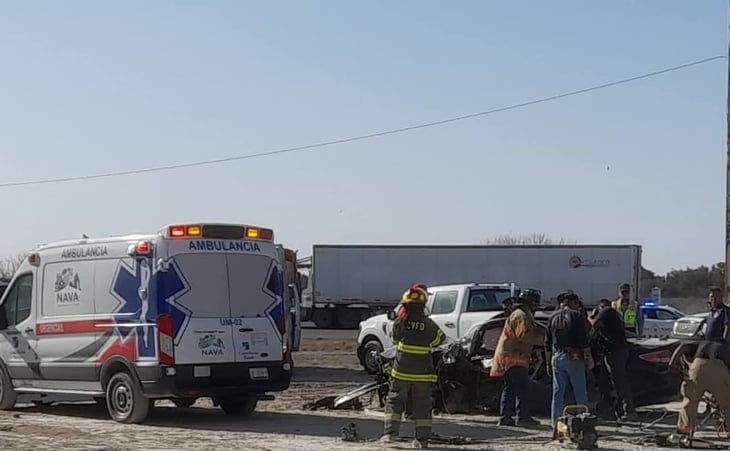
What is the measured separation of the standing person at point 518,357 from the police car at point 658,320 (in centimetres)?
1564

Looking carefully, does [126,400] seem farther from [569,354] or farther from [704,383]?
[704,383]

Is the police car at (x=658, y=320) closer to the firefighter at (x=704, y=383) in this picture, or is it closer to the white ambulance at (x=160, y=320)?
the white ambulance at (x=160, y=320)

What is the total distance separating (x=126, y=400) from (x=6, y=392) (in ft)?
9.34

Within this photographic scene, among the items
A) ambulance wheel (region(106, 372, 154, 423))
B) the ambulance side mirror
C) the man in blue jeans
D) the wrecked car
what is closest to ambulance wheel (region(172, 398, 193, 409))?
ambulance wheel (region(106, 372, 154, 423))

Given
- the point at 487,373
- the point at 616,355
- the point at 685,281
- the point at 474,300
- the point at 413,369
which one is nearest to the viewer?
the point at 413,369

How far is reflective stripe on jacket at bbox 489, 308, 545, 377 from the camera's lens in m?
13.9

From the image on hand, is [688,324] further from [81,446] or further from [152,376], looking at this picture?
[81,446]

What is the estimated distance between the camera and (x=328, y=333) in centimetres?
4525

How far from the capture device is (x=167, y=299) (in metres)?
13.9

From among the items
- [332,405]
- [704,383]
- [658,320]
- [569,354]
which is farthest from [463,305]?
[658,320]

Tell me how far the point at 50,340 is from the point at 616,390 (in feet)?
25.1

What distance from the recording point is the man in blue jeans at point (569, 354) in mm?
13586

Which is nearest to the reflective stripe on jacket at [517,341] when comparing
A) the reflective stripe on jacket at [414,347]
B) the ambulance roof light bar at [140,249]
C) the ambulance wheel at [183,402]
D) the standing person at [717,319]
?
the reflective stripe on jacket at [414,347]

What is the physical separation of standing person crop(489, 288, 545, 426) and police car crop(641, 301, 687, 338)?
616 inches
